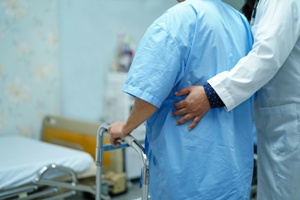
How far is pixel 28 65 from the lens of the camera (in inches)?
127

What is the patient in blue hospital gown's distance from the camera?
43.1 inches

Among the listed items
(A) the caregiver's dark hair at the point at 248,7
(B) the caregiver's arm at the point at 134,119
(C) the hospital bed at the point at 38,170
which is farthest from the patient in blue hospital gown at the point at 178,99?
(C) the hospital bed at the point at 38,170

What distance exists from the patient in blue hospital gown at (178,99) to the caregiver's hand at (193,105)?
0.07 feet

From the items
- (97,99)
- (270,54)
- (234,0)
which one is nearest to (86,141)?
(97,99)

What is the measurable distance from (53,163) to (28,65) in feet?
4.19

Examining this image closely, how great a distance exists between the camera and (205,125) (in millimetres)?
1162

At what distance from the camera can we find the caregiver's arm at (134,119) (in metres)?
1.12

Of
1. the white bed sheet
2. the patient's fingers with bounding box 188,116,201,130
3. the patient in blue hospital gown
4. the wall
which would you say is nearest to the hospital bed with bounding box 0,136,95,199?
the white bed sheet

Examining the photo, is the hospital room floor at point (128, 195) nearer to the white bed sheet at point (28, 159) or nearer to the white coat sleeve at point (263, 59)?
the white bed sheet at point (28, 159)

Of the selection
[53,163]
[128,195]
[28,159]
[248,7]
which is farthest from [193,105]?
[128,195]

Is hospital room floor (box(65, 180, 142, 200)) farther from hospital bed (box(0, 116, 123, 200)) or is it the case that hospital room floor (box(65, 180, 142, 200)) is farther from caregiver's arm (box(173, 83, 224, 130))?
caregiver's arm (box(173, 83, 224, 130))

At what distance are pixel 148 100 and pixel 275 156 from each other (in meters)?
0.54

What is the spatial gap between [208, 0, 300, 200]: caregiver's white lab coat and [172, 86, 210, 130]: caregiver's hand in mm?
50

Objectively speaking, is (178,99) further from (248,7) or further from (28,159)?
(28,159)
